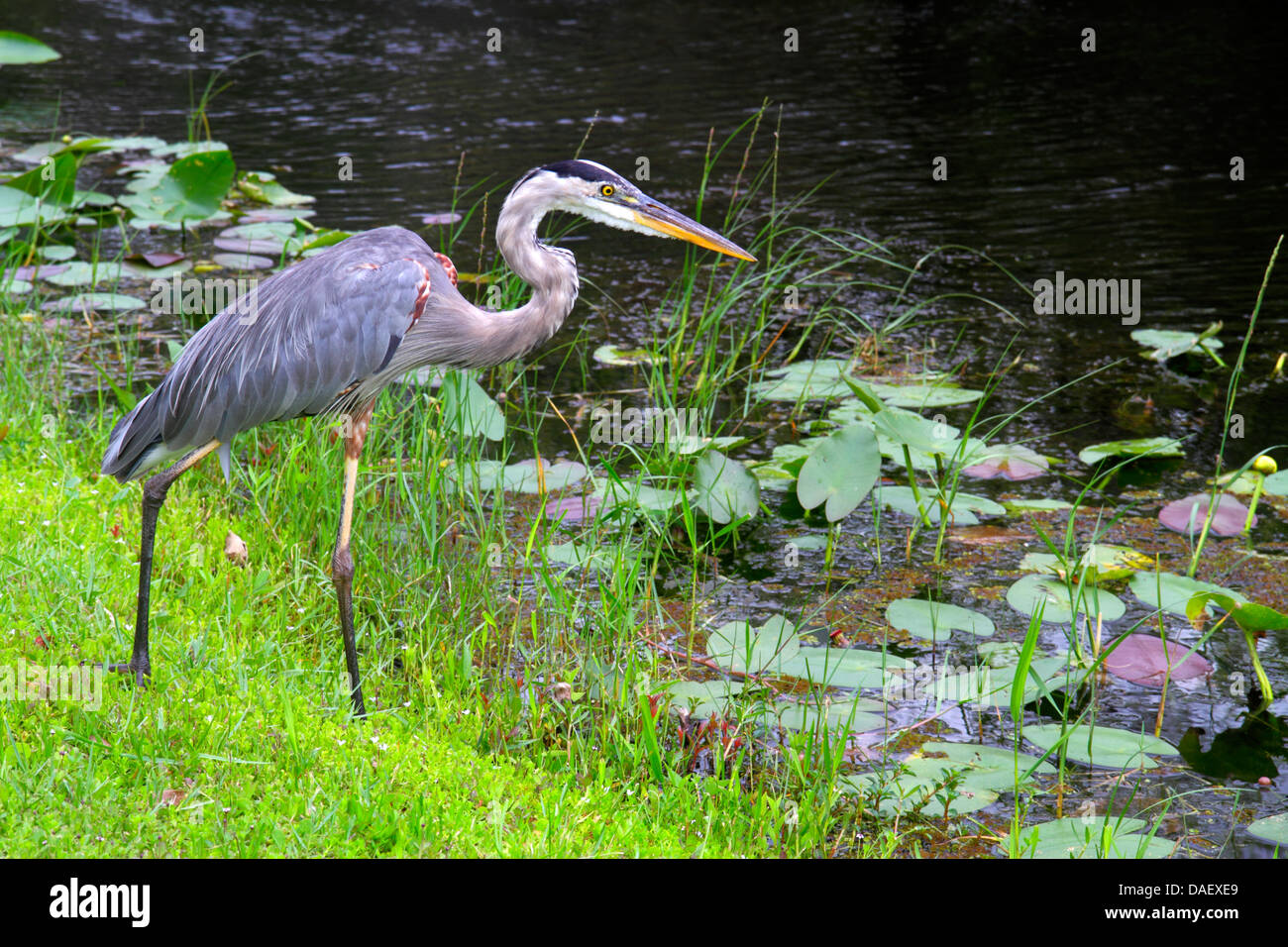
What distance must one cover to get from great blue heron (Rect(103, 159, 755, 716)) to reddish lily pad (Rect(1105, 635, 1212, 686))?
6.74 ft

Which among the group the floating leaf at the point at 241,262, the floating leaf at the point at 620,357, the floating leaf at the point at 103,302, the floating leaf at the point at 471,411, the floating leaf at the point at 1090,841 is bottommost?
the floating leaf at the point at 1090,841

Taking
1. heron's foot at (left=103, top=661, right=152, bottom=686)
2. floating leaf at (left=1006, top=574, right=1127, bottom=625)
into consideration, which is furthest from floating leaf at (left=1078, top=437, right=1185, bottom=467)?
heron's foot at (left=103, top=661, right=152, bottom=686)

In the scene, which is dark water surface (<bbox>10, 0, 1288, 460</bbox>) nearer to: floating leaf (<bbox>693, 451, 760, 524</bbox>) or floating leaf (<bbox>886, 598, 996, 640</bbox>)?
floating leaf (<bbox>693, 451, 760, 524</bbox>)

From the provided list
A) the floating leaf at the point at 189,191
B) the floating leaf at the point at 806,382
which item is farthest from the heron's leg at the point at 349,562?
the floating leaf at the point at 189,191

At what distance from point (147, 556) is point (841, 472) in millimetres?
2853

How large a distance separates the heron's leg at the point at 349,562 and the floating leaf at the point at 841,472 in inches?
76.5

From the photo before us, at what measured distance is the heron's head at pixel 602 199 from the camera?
454cm

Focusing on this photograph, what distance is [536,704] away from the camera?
14.1 ft

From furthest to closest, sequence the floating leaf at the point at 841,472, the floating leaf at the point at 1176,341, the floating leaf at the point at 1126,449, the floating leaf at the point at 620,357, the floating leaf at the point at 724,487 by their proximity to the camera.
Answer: the floating leaf at the point at 620,357
the floating leaf at the point at 1176,341
the floating leaf at the point at 1126,449
the floating leaf at the point at 724,487
the floating leaf at the point at 841,472

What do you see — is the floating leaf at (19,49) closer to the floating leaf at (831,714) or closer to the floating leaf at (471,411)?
the floating leaf at (471,411)

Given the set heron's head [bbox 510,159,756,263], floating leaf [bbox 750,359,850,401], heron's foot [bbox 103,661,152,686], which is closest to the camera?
heron's foot [bbox 103,661,152,686]

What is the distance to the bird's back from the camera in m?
4.36

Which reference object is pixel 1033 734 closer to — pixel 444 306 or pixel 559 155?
pixel 444 306
